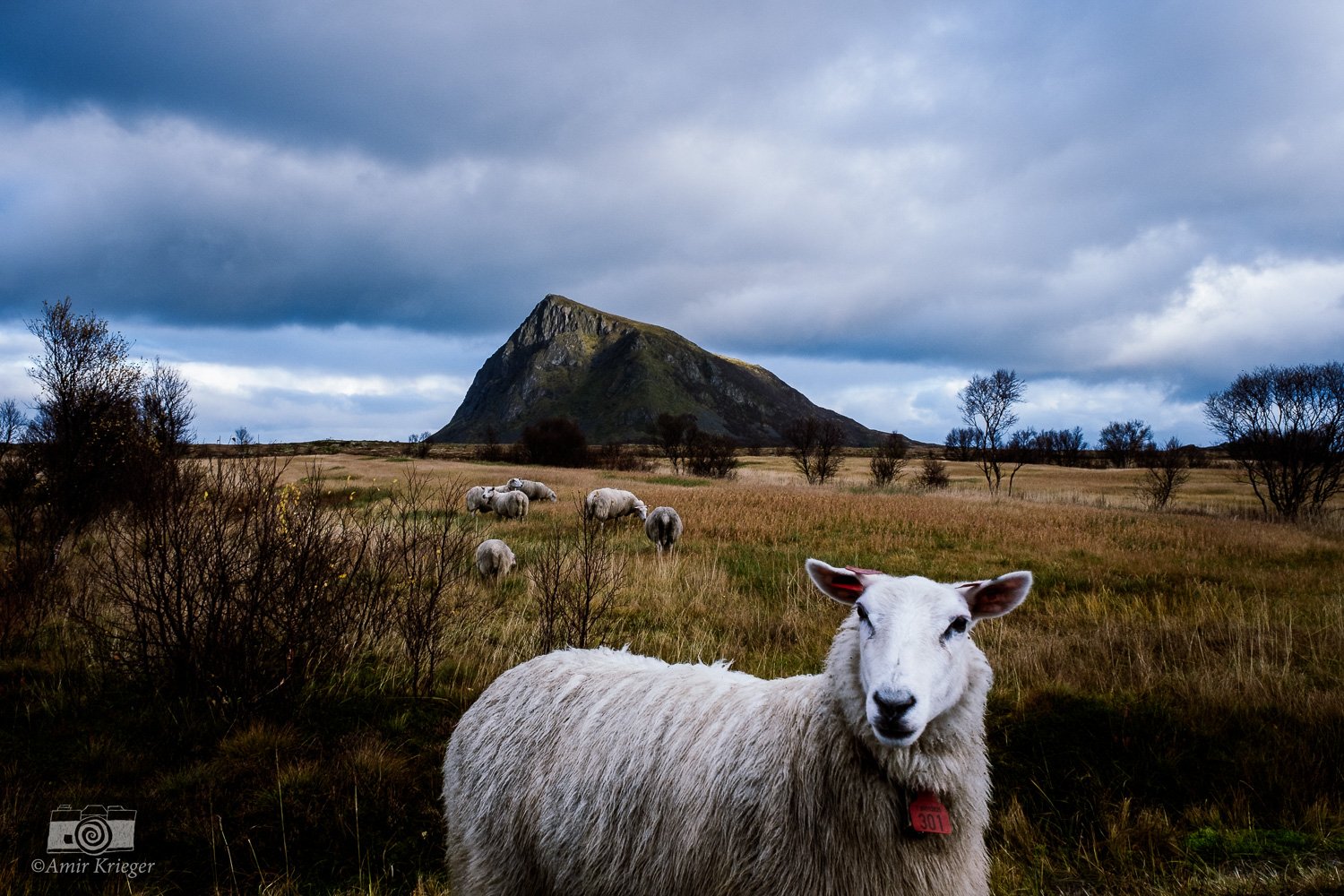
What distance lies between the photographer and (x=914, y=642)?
2.12 m

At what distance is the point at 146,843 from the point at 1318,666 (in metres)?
10.3

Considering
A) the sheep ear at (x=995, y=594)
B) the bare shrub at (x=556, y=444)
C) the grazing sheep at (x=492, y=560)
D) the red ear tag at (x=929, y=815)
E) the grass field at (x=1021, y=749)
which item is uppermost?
the bare shrub at (x=556, y=444)

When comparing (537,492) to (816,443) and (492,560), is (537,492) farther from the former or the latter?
(816,443)

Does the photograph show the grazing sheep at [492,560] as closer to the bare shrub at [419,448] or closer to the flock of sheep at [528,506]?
the flock of sheep at [528,506]

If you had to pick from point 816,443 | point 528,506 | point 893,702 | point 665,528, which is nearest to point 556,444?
point 816,443

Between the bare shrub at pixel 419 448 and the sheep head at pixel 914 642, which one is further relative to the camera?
the bare shrub at pixel 419 448

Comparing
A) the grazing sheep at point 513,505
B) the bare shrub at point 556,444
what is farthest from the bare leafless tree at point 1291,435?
the bare shrub at point 556,444

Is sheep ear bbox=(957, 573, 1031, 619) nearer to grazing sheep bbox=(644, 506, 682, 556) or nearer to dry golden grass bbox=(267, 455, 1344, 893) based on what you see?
dry golden grass bbox=(267, 455, 1344, 893)

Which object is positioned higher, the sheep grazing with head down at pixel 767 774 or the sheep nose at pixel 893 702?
the sheep nose at pixel 893 702

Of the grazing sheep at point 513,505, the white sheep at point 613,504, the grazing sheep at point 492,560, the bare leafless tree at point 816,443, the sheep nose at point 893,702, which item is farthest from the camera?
the bare leafless tree at point 816,443

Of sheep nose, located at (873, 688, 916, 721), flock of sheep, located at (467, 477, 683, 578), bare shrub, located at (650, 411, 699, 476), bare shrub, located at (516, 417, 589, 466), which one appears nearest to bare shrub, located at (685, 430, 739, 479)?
bare shrub, located at (650, 411, 699, 476)

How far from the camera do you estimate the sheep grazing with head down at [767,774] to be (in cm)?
220

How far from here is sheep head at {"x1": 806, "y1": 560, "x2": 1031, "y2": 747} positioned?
1.96 metres

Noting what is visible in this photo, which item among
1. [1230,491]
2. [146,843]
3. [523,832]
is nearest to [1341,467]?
[1230,491]
